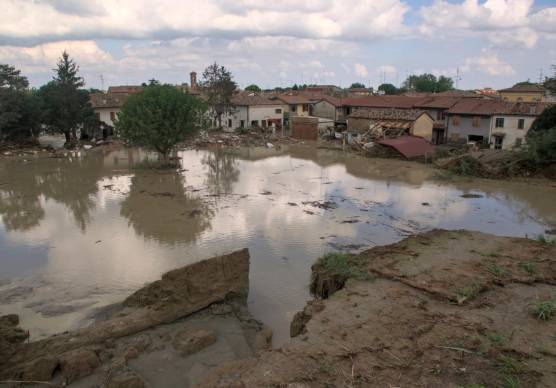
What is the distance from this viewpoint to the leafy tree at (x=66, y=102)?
4069 centimetres

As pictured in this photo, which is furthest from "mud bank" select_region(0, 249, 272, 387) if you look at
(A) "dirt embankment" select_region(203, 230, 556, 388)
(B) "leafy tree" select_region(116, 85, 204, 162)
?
(B) "leafy tree" select_region(116, 85, 204, 162)

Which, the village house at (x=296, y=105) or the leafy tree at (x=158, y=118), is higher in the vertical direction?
the village house at (x=296, y=105)

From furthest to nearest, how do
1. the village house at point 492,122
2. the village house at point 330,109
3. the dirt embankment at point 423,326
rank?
1. the village house at point 330,109
2. the village house at point 492,122
3. the dirt embankment at point 423,326

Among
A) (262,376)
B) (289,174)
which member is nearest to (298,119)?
(289,174)

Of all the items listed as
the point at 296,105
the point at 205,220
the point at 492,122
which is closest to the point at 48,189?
the point at 205,220

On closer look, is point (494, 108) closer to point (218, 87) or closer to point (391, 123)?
point (391, 123)

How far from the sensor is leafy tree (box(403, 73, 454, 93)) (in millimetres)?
88312

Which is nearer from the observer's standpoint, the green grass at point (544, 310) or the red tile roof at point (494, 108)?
the green grass at point (544, 310)

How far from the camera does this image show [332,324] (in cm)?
909

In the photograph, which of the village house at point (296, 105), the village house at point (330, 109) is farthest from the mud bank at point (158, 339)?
the village house at point (296, 105)

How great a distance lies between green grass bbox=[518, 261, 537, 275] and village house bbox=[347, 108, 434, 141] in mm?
30145

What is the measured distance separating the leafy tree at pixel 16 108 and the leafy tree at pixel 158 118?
14079mm

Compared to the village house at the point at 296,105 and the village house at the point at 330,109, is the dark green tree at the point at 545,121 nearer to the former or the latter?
the village house at the point at 330,109

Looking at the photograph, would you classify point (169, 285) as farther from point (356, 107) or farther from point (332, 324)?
point (356, 107)
